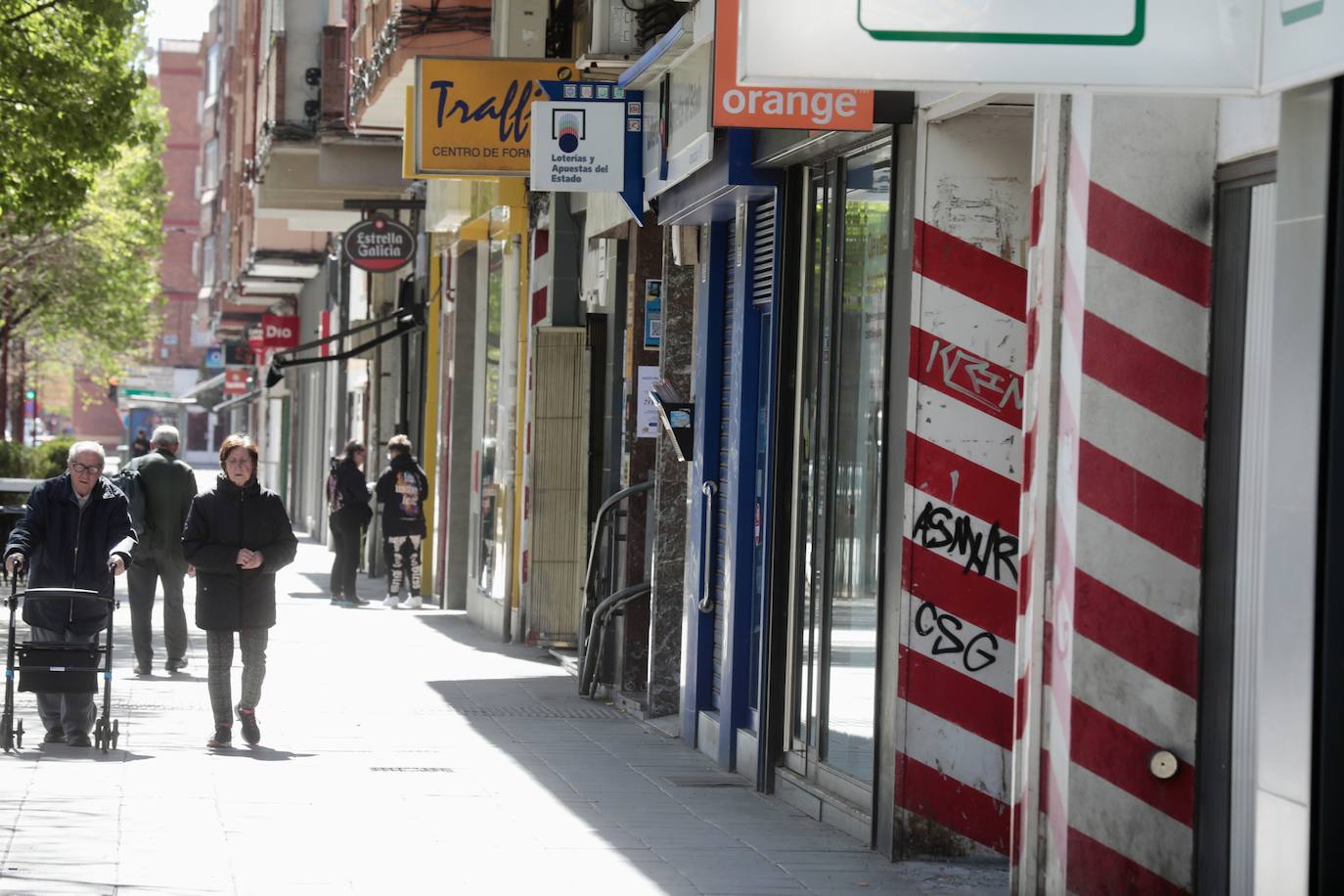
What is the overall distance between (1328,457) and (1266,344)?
2292mm

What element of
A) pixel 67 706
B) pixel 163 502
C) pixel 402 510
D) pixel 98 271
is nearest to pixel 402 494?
pixel 402 510

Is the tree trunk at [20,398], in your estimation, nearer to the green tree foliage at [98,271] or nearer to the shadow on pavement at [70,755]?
the green tree foliage at [98,271]

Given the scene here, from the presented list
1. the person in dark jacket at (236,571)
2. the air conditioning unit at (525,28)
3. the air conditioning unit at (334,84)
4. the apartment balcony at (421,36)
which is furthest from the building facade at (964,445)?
the air conditioning unit at (334,84)

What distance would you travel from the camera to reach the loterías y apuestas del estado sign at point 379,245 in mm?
25875

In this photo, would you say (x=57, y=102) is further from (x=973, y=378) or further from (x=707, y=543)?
(x=973, y=378)

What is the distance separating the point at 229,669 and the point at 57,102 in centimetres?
1066

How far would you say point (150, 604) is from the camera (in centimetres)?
1538

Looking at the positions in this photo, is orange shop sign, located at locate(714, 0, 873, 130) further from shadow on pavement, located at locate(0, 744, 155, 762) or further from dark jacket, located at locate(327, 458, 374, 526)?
dark jacket, located at locate(327, 458, 374, 526)

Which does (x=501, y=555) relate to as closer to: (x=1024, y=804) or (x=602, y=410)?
(x=602, y=410)

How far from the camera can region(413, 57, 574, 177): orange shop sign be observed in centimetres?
1647

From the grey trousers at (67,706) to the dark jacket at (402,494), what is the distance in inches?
427

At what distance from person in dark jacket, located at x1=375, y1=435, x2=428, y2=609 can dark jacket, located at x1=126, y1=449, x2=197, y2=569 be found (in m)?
7.17

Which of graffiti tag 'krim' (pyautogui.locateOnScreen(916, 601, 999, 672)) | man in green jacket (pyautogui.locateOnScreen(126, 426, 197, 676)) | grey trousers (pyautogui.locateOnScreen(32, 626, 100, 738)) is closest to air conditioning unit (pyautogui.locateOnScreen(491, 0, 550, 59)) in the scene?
man in green jacket (pyautogui.locateOnScreen(126, 426, 197, 676))

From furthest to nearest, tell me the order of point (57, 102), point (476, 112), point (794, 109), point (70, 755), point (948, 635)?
point (57, 102)
point (476, 112)
point (70, 755)
point (794, 109)
point (948, 635)
